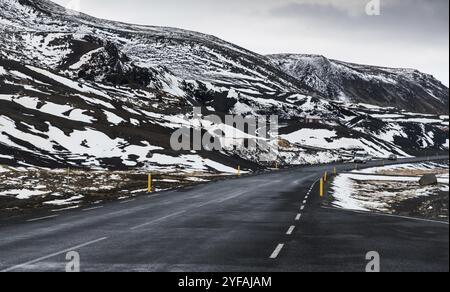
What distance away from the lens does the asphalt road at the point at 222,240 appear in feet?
32.8

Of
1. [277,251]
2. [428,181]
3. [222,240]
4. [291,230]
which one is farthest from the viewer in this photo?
[428,181]

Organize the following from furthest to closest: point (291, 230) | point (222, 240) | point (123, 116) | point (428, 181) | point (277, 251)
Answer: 1. point (123, 116)
2. point (428, 181)
3. point (291, 230)
4. point (222, 240)
5. point (277, 251)

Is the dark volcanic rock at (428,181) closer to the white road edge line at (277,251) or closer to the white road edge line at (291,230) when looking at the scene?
the white road edge line at (291,230)

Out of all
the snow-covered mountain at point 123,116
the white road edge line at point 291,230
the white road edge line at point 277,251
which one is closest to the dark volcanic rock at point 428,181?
the white road edge line at point 291,230

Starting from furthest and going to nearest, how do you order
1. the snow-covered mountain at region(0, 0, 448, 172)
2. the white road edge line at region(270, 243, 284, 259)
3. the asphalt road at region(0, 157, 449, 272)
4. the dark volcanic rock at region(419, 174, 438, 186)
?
the snow-covered mountain at region(0, 0, 448, 172)
the dark volcanic rock at region(419, 174, 438, 186)
the white road edge line at region(270, 243, 284, 259)
the asphalt road at region(0, 157, 449, 272)

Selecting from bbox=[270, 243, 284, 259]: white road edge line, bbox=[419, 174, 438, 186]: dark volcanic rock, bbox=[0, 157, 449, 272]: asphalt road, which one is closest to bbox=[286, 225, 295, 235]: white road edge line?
bbox=[0, 157, 449, 272]: asphalt road

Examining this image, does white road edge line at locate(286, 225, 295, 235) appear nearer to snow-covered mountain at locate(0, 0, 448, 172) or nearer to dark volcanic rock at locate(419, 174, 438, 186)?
dark volcanic rock at locate(419, 174, 438, 186)

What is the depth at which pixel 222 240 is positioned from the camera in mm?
13383

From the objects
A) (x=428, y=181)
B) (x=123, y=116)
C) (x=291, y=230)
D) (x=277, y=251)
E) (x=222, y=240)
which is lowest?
(x=428, y=181)

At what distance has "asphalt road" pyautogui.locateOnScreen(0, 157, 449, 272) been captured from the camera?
1001cm

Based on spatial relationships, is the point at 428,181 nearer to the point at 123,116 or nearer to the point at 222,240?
the point at 222,240

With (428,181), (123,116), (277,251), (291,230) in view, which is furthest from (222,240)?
(123,116)
